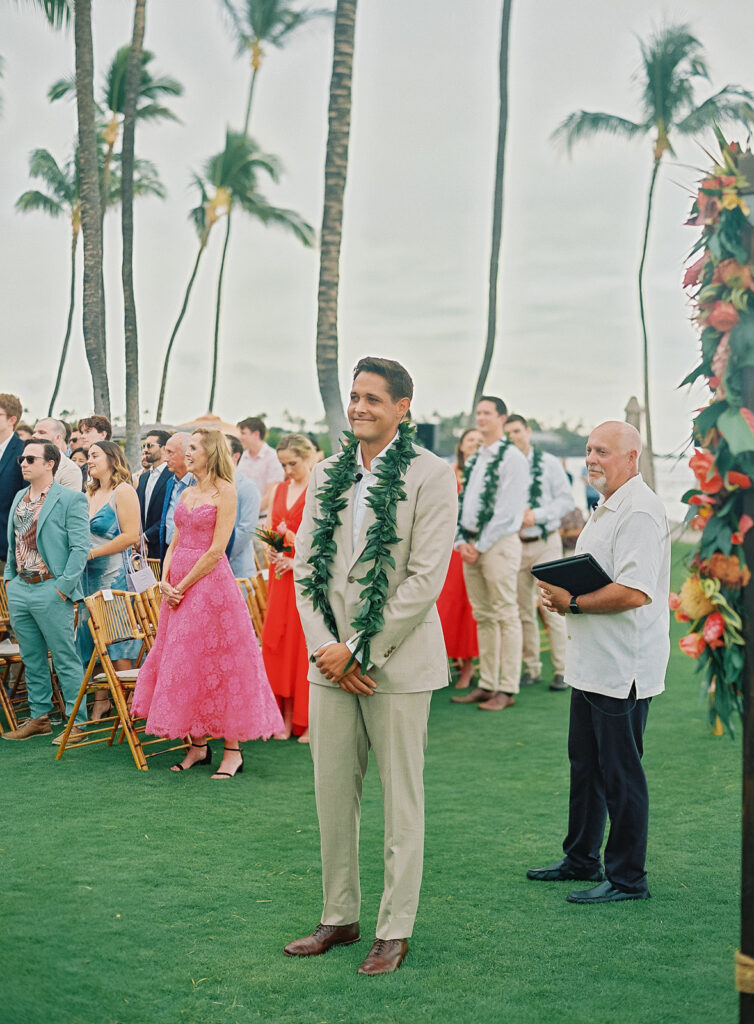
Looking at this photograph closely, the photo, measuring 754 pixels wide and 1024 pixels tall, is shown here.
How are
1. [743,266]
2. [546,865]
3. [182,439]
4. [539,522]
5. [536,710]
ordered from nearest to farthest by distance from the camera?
[743,266], [546,865], [182,439], [536,710], [539,522]

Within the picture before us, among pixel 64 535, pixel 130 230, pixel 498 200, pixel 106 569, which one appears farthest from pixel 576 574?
pixel 130 230

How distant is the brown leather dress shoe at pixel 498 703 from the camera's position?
Answer: 8.82m

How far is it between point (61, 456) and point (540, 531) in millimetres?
4112

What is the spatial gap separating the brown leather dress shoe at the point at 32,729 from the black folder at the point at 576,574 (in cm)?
446

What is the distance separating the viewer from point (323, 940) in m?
4.14

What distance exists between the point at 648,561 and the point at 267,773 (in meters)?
3.27

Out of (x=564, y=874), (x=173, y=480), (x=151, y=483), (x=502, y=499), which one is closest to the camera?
(x=564, y=874)

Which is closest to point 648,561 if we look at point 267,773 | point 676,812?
point 676,812

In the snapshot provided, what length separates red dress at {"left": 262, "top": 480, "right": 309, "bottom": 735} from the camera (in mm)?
7719

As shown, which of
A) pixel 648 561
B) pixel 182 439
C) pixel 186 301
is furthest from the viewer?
pixel 186 301

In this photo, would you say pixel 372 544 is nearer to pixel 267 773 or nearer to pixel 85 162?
pixel 267 773

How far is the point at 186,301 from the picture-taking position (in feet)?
100

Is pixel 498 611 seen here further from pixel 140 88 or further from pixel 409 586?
pixel 140 88

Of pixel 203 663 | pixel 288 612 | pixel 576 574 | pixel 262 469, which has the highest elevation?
pixel 262 469
